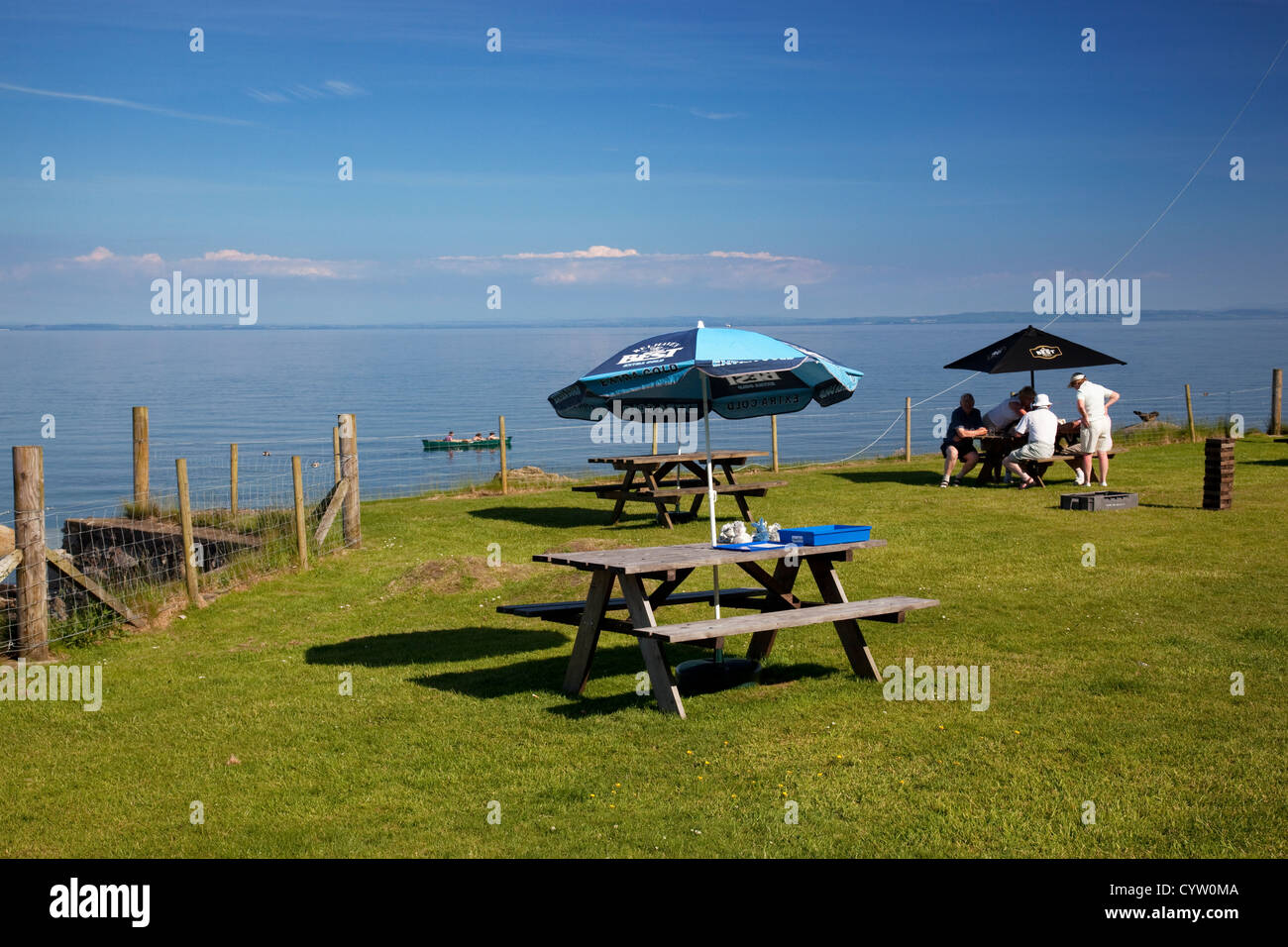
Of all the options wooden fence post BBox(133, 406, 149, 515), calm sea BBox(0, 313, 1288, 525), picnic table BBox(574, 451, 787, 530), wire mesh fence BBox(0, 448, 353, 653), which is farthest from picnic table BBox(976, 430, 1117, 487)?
wooden fence post BBox(133, 406, 149, 515)

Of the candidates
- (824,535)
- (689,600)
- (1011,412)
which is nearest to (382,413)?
(1011,412)

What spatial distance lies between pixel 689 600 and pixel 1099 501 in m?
8.71

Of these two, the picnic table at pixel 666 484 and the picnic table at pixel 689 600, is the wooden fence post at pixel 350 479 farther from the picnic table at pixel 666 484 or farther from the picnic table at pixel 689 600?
the picnic table at pixel 689 600

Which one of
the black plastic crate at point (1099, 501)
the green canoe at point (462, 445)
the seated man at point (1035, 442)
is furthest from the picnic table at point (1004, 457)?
the green canoe at point (462, 445)

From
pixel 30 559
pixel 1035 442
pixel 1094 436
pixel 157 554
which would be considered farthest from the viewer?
pixel 1094 436

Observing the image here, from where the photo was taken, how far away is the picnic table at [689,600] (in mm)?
7031

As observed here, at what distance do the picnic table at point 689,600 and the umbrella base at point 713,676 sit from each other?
194 mm

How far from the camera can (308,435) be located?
47312 mm

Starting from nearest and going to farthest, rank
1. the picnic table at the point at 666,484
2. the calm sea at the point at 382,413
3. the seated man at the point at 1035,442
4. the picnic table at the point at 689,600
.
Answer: the picnic table at the point at 689,600, the picnic table at the point at 666,484, the seated man at the point at 1035,442, the calm sea at the point at 382,413

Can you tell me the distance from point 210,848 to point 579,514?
38.7 feet

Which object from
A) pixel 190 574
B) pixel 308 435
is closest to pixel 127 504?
pixel 190 574

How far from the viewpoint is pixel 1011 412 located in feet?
63.1

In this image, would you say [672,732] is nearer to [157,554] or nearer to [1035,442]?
[157,554]
